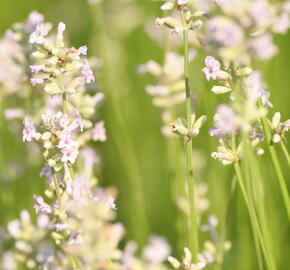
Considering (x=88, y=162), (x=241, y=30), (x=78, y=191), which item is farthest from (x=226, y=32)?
(x=88, y=162)

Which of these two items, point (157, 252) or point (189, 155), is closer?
point (157, 252)

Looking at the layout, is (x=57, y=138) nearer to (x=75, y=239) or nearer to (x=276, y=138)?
(x=75, y=239)

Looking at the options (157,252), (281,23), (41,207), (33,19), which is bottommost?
(157,252)

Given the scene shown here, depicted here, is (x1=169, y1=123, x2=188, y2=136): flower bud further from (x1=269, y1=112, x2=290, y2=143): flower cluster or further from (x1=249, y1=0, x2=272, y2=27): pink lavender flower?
(x1=249, y1=0, x2=272, y2=27): pink lavender flower

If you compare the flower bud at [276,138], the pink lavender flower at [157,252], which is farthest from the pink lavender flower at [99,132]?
the pink lavender flower at [157,252]

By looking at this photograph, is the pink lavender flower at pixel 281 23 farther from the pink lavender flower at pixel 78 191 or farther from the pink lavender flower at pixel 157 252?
the pink lavender flower at pixel 157 252

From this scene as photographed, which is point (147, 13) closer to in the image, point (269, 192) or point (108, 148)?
point (108, 148)

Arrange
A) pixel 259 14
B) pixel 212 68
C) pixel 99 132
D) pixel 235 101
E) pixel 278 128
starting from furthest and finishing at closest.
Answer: pixel 99 132 < pixel 278 128 < pixel 212 68 < pixel 235 101 < pixel 259 14

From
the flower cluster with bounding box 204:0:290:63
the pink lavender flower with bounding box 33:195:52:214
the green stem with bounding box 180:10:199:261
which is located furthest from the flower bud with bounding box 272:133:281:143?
the pink lavender flower with bounding box 33:195:52:214
